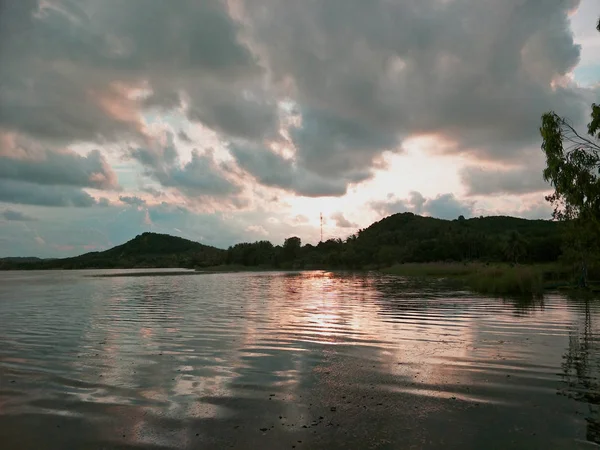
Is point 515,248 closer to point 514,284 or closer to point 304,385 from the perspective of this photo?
point 514,284

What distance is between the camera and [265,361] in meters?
14.4

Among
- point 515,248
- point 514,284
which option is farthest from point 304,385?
point 515,248

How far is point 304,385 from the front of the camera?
1153cm

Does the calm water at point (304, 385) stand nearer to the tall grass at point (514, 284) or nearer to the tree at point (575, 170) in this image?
the tree at point (575, 170)

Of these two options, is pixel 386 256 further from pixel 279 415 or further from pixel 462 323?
pixel 279 415

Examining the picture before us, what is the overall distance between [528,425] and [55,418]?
31.8 ft

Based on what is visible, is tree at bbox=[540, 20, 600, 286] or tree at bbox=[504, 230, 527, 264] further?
tree at bbox=[504, 230, 527, 264]

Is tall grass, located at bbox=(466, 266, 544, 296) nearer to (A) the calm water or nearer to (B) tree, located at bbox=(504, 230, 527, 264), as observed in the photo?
(A) the calm water

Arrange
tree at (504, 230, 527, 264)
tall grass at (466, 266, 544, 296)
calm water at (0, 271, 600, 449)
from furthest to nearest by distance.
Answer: tree at (504, 230, 527, 264)
tall grass at (466, 266, 544, 296)
calm water at (0, 271, 600, 449)

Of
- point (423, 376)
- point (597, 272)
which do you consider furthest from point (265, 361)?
point (597, 272)

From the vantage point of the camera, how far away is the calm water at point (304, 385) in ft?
26.7

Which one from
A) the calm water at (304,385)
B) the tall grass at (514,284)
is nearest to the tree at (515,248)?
the tall grass at (514,284)

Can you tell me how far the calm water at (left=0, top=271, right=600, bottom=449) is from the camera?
8.13m

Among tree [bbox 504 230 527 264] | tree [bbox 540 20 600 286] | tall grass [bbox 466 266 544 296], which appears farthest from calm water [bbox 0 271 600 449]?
tree [bbox 504 230 527 264]
